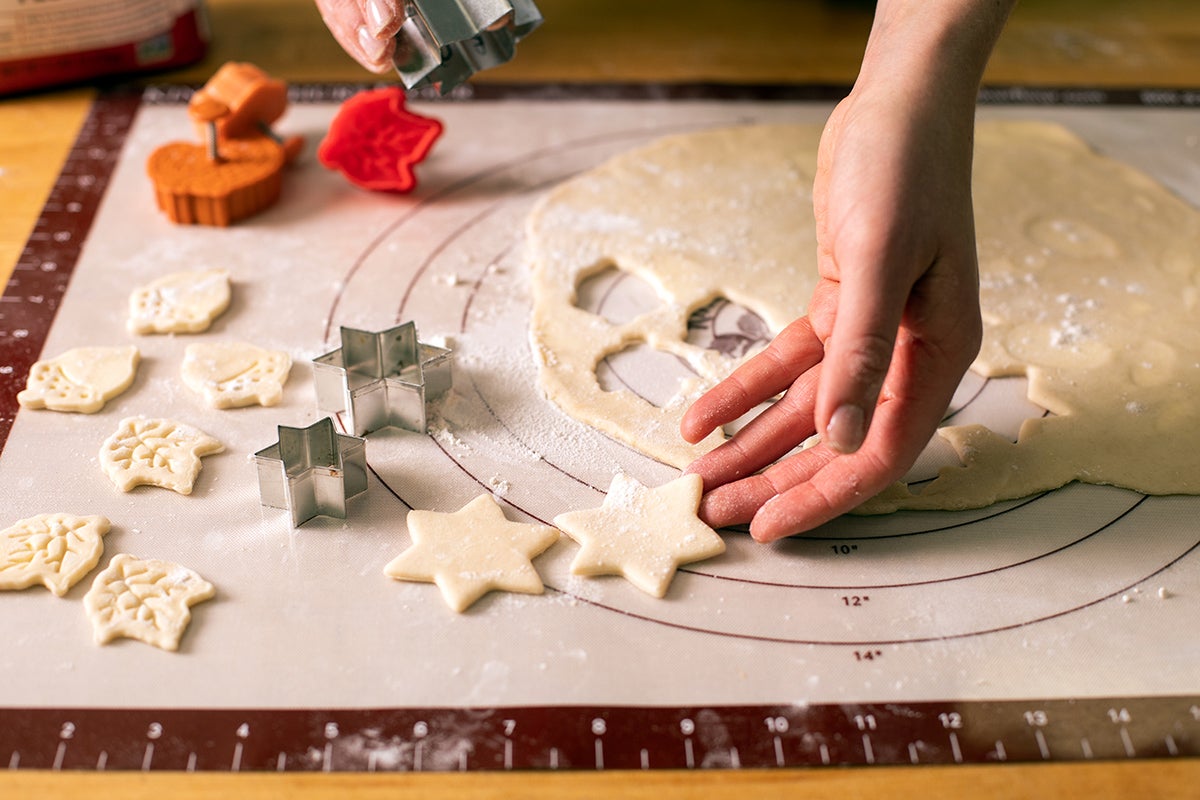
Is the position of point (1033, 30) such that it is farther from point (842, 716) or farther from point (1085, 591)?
point (842, 716)

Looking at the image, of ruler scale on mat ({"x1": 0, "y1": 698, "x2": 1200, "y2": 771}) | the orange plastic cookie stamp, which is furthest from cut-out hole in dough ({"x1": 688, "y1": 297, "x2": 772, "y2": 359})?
the orange plastic cookie stamp

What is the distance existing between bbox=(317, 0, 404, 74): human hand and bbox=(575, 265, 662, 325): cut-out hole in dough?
40 centimetres

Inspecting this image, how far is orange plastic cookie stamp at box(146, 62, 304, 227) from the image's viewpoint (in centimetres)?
162

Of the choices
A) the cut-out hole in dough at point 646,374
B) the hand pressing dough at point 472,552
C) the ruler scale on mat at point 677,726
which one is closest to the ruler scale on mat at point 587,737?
the ruler scale on mat at point 677,726

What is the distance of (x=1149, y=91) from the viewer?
2127 mm

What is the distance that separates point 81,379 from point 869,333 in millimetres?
938

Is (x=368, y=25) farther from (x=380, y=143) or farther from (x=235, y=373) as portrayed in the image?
(x=235, y=373)

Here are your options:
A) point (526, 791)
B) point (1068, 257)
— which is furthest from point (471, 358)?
point (1068, 257)

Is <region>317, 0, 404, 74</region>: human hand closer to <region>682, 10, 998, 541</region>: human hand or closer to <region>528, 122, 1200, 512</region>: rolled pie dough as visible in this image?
<region>528, 122, 1200, 512</region>: rolled pie dough

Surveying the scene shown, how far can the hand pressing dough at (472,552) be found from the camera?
109 centimetres

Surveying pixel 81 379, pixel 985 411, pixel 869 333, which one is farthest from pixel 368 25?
pixel 985 411

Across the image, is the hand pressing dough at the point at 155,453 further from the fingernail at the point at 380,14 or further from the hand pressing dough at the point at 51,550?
the fingernail at the point at 380,14

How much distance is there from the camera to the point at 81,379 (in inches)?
52.2

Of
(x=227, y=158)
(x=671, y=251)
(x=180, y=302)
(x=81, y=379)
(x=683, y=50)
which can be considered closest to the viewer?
(x=81, y=379)
